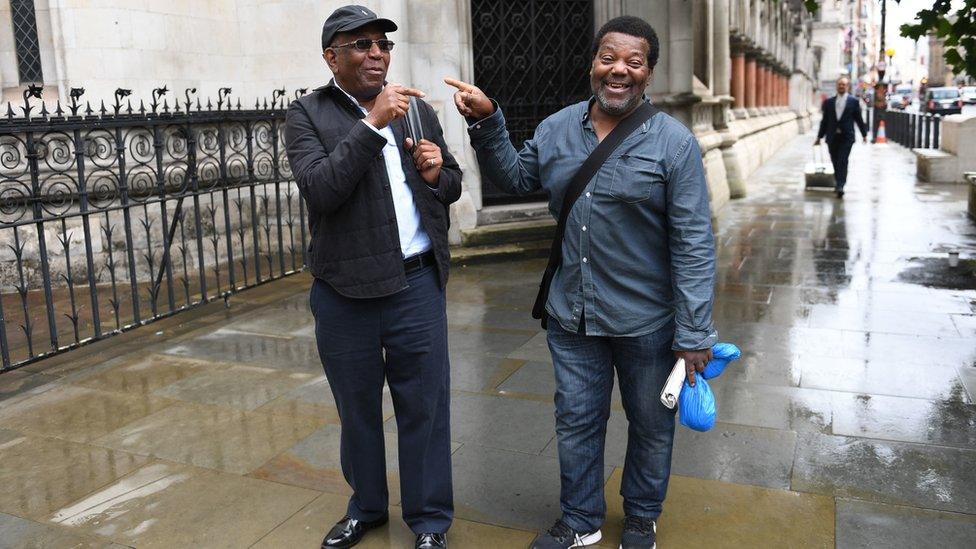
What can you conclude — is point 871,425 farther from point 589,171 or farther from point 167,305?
point 167,305

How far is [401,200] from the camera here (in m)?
3.20

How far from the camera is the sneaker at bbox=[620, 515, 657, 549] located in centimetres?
331

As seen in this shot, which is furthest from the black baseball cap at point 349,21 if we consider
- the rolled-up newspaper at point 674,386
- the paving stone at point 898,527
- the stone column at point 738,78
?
the stone column at point 738,78

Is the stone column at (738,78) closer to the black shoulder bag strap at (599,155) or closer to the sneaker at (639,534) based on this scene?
the black shoulder bag strap at (599,155)

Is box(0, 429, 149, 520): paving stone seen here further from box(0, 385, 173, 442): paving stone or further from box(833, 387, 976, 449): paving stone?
box(833, 387, 976, 449): paving stone

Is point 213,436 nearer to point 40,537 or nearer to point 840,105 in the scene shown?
point 40,537

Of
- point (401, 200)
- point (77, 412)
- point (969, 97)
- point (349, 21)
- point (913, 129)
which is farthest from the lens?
point (969, 97)

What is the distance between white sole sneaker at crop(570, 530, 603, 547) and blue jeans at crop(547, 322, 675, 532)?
0.11 feet

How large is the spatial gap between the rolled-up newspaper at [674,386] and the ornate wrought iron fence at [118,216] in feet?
14.2

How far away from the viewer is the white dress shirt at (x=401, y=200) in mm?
3178

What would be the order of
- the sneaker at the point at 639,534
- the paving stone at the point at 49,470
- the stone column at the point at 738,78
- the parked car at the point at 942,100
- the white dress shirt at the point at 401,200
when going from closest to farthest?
the white dress shirt at the point at 401,200, the sneaker at the point at 639,534, the paving stone at the point at 49,470, the stone column at the point at 738,78, the parked car at the point at 942,100

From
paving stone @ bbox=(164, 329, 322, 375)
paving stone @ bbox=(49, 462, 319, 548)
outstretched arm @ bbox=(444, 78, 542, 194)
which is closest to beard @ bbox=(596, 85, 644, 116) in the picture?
outstretched arm @ bbox=(444, 78, 542, 194)

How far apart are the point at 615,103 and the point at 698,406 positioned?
111 centimetres

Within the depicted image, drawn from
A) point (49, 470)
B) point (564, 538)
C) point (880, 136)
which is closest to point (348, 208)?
point (564, 538)
